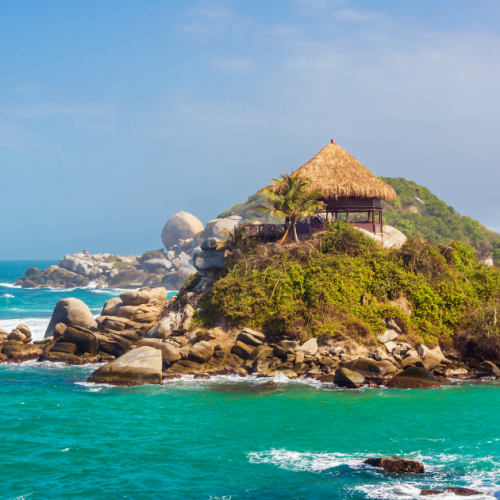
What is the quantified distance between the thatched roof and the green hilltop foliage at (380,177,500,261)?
32.3 metres

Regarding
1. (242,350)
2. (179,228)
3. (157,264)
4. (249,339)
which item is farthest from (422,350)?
(179,228)

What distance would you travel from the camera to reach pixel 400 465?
505 inches

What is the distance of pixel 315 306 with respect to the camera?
24.9 metres

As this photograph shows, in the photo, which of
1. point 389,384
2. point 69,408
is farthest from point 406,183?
point 69,408

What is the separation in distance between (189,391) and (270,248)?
33.5 feet

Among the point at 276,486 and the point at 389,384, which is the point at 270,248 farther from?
the point at 276,486

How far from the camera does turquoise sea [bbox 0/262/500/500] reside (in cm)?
1218

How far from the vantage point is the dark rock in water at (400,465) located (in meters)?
12.7

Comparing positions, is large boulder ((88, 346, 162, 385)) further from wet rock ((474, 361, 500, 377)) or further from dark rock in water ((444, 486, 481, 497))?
wet rock ((474, 361, 500, 377))

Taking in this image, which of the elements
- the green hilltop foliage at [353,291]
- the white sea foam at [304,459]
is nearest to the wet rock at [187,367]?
the green hilltop foliage at [353,291]

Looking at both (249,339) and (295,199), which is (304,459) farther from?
(295,199)

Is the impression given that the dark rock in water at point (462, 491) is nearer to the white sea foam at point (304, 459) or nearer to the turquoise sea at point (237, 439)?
the turquoise sea at point (237, 439)

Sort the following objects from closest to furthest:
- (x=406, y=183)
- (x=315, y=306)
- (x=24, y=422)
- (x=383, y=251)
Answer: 1. (x=24, y=422)
2. (x=315, y=306)
3. (x=383, y=251)
4. (x=406, y=183)

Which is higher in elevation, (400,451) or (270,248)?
(270,248)
